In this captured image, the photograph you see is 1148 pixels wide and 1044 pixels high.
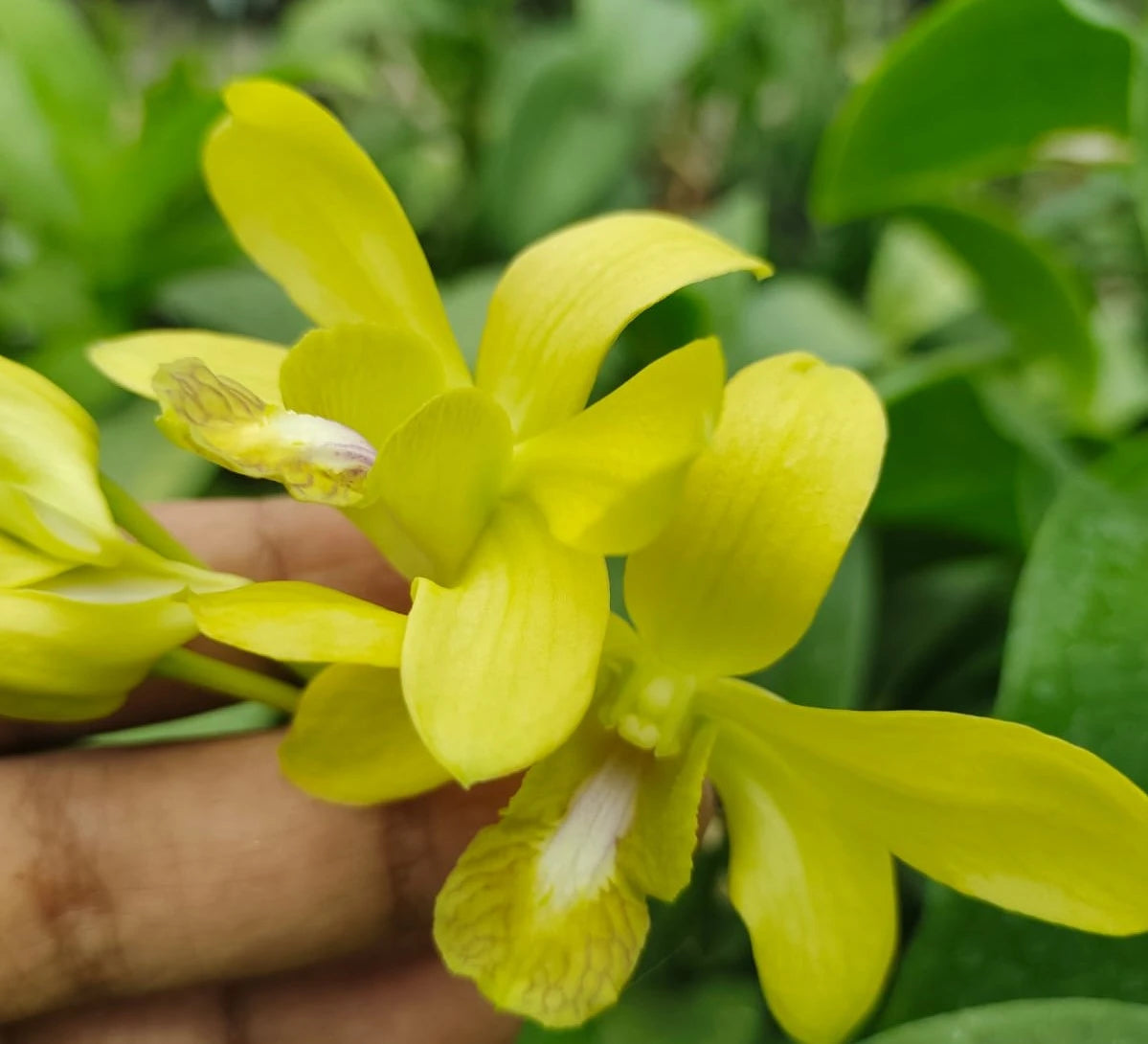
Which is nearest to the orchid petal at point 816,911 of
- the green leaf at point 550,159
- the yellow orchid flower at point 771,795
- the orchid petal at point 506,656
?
the yellow orchid flower at point 771,795

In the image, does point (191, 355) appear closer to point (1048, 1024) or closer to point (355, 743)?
point (355, 743)

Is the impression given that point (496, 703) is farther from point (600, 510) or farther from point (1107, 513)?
point (1107, 513)

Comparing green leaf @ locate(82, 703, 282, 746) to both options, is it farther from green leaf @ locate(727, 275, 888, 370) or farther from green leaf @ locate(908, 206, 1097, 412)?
green leaf @ locate(908, 206, 1097, 412)

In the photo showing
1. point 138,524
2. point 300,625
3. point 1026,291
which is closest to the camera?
point 300,625

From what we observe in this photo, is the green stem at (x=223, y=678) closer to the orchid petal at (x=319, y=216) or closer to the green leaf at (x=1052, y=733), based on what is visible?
the orchid petal at (x=319, y=216)

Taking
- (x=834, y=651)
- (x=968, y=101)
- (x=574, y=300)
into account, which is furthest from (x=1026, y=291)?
(x=574, y=300)

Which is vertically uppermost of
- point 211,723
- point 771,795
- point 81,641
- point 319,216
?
point 319,216
